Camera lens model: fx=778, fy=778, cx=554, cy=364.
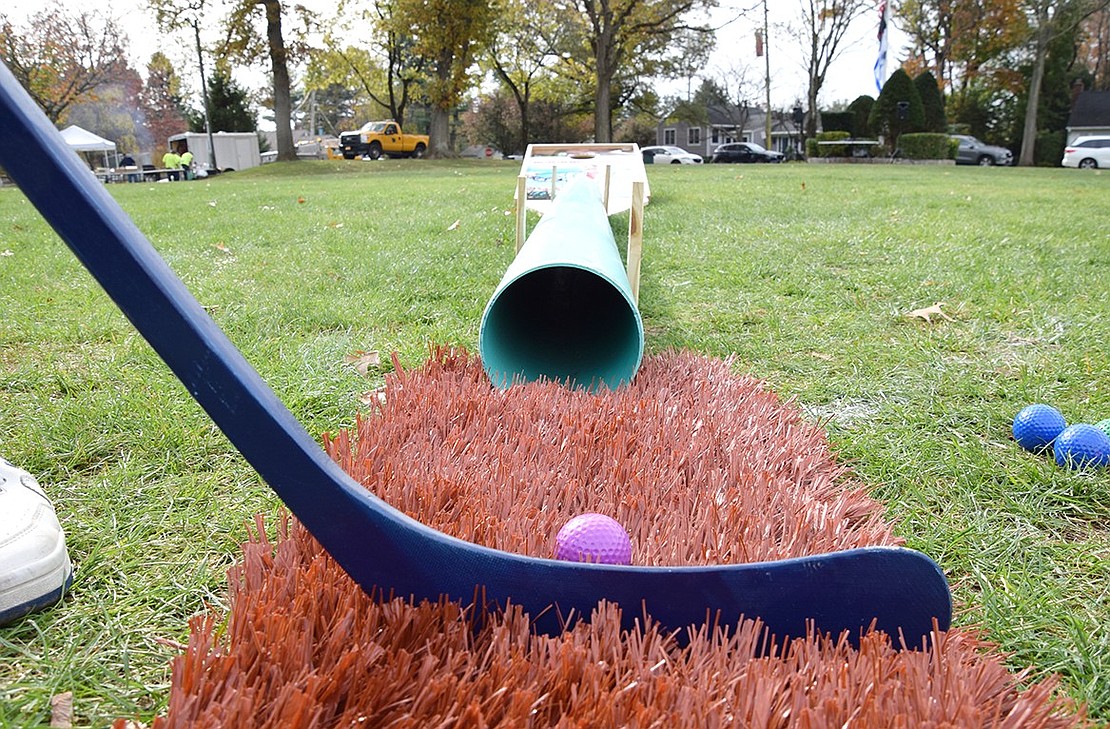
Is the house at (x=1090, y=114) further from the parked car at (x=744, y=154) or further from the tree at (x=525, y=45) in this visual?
the tree at (x=525, y=45)

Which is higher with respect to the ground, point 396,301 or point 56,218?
point 56,218

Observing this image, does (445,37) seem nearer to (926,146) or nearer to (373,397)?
(926,146)

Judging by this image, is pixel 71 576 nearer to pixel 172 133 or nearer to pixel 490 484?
pixel 490 484

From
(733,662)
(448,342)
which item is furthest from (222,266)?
(733,662)

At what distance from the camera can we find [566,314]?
12.0 ft

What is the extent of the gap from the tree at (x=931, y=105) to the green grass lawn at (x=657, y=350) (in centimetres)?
2798

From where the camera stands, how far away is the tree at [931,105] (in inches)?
1225

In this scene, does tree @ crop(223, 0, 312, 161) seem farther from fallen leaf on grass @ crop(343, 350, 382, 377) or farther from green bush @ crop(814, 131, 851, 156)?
fallen leaf on grass @ crop(343, 350, 382, 377)

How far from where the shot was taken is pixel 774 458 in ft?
6.73

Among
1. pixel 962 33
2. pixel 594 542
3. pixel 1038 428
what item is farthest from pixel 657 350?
Answer: pixel 962 33

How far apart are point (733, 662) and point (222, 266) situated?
4721mm

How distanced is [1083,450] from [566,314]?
84.3 inches

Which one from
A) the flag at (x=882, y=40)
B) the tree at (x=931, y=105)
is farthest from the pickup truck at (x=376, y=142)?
the tree at (x=931, y=105)

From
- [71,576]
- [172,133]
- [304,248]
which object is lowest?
[71,576]
